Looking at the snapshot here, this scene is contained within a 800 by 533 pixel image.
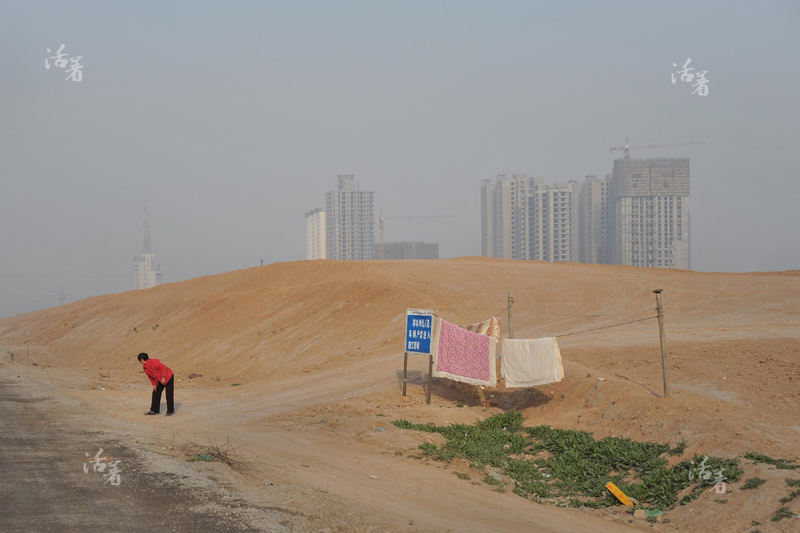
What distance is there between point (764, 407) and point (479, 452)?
19.0 feet

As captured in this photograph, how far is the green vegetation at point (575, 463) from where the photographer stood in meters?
9.16

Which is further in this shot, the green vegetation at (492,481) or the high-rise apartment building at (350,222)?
the high-rise apartment building at (350,222)

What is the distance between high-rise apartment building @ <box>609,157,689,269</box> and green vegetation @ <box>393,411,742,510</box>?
128 meters

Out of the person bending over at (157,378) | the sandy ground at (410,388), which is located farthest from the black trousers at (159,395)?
the sandy ground at (410,388)

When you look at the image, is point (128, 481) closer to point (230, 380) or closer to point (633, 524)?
point (633, 524)

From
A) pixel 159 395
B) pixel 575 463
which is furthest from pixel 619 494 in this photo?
pixel 159 395

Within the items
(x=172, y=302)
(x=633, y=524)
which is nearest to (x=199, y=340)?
(x=172, y=302)

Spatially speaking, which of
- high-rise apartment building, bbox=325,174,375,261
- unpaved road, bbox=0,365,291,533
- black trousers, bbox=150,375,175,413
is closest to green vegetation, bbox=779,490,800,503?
unpaved road, bbox=0,365,291,533

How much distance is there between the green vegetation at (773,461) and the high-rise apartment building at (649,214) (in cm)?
13065

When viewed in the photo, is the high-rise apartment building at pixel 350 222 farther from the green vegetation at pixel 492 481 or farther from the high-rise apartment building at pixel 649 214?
the green vegetation at pixel 492 481

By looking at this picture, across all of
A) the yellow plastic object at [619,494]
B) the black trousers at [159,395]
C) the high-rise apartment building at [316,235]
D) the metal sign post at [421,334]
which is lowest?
the yellow plastic object at [619,494]

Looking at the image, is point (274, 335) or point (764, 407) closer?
point (764, 407)

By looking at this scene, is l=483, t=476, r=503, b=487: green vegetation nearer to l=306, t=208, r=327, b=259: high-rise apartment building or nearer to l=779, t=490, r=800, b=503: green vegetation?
l=779, t=490, r=800, b=503: green vegetation

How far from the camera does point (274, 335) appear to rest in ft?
98.5
